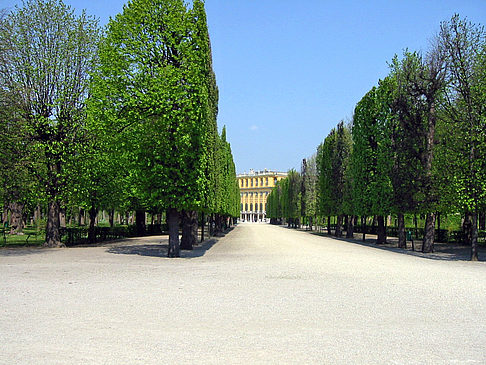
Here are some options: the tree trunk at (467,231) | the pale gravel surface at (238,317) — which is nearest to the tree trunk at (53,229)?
the pale gravel surface at (238,317)

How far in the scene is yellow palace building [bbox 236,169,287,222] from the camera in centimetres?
17350

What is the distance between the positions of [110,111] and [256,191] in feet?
513

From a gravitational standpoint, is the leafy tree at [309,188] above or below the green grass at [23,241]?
above

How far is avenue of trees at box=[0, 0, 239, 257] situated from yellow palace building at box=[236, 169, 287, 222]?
145 meters

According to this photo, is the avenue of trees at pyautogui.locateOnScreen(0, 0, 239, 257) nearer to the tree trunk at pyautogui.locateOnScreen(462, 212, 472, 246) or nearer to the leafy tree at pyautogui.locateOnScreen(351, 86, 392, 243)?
the leafy tree at pyautogui.locateOnScreen(351, 86, 392, 243)

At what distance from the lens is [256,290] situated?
37.5 ft

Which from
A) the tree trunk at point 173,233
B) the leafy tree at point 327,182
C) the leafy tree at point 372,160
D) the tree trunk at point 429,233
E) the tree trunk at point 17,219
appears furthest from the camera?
the leafy tree at point 327,182

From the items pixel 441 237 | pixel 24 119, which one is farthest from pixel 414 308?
pixel 441 237

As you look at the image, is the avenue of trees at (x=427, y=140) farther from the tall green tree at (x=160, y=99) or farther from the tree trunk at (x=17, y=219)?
the tree trunk at (x=17, y=219)

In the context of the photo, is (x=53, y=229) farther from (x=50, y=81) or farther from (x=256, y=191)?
(x=256, y=191)

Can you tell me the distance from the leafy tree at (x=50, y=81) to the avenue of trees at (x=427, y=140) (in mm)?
18851

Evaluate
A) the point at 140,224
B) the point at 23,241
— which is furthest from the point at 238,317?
the point at 140,224

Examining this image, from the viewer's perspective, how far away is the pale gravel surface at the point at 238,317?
6.04m

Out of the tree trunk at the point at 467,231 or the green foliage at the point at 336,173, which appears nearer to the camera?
the tree trunk at the point at 467,231
